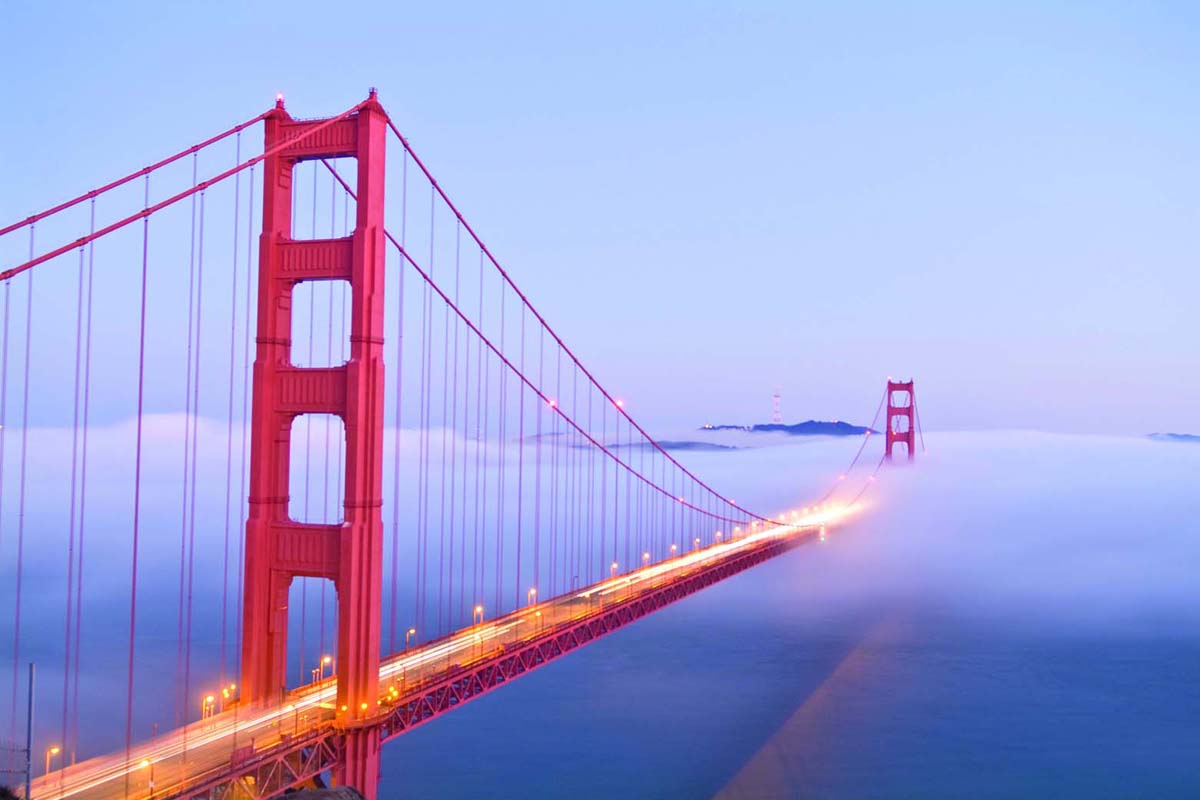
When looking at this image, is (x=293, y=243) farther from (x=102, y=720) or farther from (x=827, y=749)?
(x=102, y=720)

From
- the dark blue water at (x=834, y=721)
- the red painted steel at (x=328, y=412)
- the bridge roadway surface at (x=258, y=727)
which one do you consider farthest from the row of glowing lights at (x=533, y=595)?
the dark blue water at (x=834, y=721)

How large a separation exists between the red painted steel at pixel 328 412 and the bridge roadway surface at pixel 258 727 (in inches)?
28.2

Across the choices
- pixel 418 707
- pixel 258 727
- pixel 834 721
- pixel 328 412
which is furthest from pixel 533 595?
pixel 834 721

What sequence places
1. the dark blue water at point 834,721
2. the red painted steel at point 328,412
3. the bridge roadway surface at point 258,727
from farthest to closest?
the dark blue water at point 834,721
the red painted steel at point 328,412
the bridge roadway surface at point 258,727

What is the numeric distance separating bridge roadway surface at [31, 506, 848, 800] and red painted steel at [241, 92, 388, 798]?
2.35ft

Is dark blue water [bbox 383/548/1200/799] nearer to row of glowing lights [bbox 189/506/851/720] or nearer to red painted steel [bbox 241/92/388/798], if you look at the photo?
row of glowing lights [bbox 189/506/851/720]

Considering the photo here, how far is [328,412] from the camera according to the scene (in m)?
18.9

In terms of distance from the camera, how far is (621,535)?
178 meters

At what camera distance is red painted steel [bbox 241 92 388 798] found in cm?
1841

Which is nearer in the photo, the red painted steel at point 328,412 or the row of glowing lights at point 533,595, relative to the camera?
the red painted steel at point 328,412

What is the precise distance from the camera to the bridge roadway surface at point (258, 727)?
47.8ft

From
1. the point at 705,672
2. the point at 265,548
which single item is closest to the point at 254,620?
the point at 265,548

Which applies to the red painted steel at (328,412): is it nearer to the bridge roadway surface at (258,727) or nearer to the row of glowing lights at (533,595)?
the row of glowing lights at (533,595)

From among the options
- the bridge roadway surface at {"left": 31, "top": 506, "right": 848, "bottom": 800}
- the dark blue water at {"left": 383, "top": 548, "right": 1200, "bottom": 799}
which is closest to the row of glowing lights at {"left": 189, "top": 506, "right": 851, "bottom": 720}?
the bridge roadway surface at {"left": 31, "top": 506, "right": 848, "bottom": 800}
